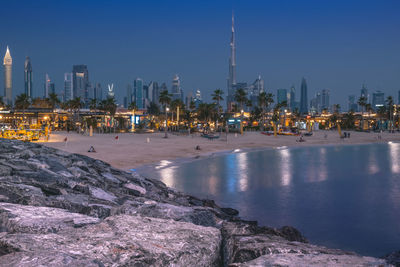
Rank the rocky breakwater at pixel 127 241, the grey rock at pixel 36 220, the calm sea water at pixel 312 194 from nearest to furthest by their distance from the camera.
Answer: the rocky breakwater at pixel 127 241 → the grey rock at pixel 36 220 → the calm sea water at pixel 312 194

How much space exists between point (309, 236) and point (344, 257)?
6.82 m

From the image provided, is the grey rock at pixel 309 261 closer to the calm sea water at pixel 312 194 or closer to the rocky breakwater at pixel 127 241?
the rocky breakwater at pixel 127 241

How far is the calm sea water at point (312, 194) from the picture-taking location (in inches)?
431

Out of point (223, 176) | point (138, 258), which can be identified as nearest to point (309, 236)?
point (138, 258)

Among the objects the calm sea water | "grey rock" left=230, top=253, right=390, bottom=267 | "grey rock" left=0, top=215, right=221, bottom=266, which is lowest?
the calm sea water

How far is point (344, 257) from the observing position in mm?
4168

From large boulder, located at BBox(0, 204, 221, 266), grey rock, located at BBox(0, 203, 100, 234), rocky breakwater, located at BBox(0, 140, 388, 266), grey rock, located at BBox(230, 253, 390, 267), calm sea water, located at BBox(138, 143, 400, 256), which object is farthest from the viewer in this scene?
calm sea water, located at BBox(138, 143, 400, 256)

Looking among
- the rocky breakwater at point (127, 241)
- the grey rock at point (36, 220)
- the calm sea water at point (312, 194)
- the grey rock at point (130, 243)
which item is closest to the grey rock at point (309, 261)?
the rocky breakwater at point (127, 241)

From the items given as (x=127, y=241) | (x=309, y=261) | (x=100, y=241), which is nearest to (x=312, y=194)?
(x=309, y=261)

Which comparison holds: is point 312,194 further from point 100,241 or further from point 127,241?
point 100,241

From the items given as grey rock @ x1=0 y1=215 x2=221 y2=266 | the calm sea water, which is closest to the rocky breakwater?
grey rock @ x1=0 y1=215 x2=221 y2=266

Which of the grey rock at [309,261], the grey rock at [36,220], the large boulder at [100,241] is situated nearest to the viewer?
the large boulder at [100,241]

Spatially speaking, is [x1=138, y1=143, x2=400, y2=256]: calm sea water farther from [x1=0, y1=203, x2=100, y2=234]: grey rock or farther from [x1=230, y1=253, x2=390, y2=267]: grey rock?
[x1=0, y1=203, x2=100, y2=234]: grey rock

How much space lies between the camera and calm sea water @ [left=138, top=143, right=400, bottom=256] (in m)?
10.9
